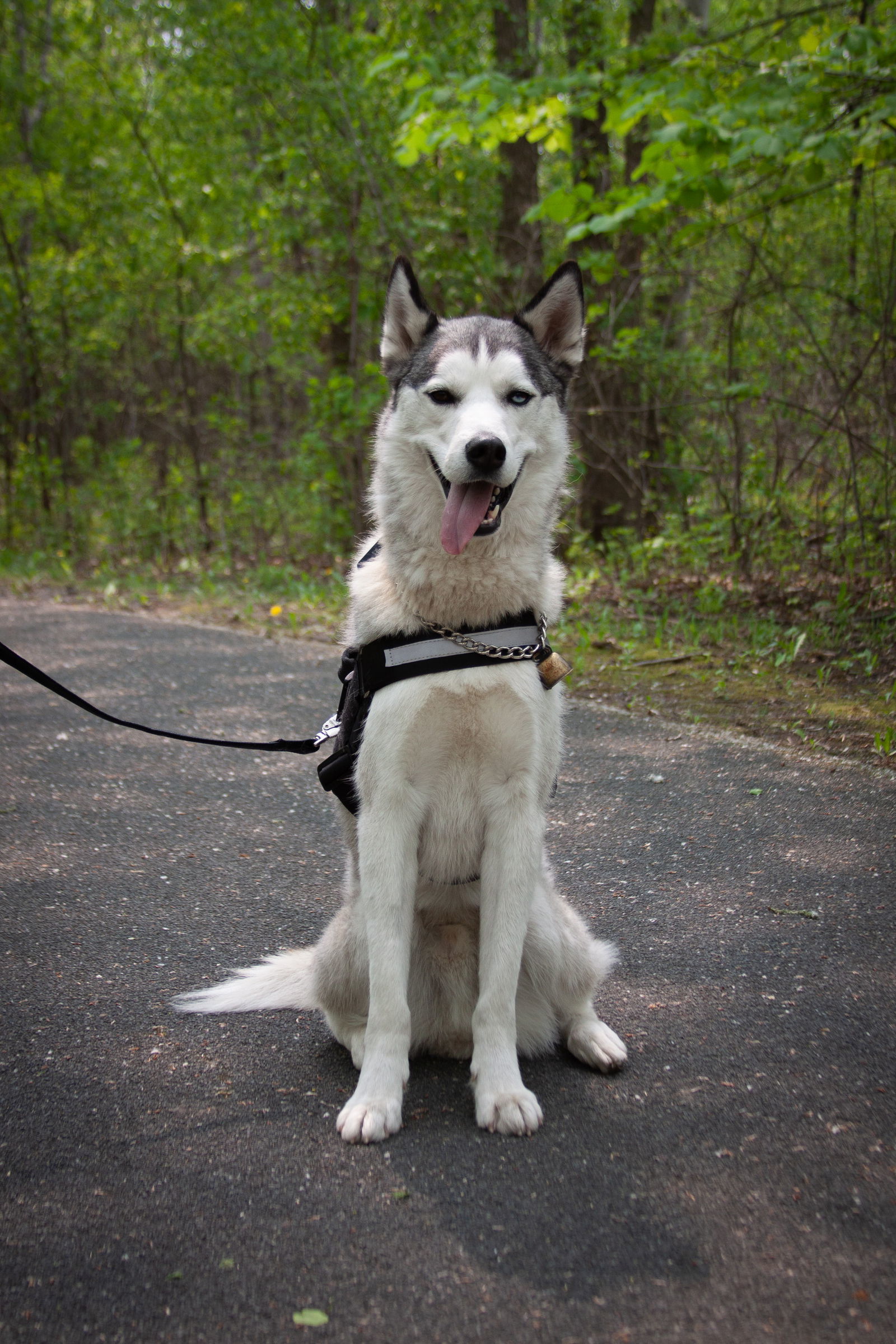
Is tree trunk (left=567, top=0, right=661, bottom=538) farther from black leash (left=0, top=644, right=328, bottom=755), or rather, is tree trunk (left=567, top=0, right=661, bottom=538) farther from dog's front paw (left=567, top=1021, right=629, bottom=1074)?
dog's front paw (left=567, top=1021, right=629, bottom=1074)

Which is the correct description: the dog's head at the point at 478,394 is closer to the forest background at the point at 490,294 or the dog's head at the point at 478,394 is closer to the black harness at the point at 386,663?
the black harness at the point at 386,663

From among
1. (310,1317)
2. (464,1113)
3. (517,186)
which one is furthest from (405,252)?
(310,1317)

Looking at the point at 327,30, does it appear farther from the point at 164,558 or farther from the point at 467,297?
the point at 164,558

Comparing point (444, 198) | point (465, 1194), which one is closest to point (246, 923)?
point (465, 1194)

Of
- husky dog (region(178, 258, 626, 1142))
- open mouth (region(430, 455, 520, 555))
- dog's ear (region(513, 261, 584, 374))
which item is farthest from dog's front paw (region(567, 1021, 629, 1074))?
dog's ear (region(513, 261, 584, 374))

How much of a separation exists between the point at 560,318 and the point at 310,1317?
266cm

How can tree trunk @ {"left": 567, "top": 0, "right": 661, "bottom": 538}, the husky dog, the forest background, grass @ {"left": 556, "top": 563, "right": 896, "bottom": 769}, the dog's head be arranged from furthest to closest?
tree trunk @ {"left": 567, "top": 0, "right": 661, "bottom": 538} → the forest background → grass @ {"left": 556, "top": 563, "right": 896, "bottom": 769} → the dog's head → the husky dog

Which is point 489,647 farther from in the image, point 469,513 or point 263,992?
point 263,992

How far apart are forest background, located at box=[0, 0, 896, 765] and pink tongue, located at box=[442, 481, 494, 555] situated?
328cm

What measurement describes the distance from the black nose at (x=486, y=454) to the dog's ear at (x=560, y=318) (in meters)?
0.62

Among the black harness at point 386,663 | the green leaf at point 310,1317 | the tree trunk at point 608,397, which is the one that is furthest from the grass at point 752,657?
the green leaf at point 310,1317

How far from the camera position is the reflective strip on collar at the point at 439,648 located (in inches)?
99.2

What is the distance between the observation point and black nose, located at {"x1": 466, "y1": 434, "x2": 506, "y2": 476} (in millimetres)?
2523

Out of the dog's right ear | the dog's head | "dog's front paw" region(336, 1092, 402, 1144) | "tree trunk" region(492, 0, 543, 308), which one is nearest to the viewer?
"dog's front paw" region(336, 1092, 402, 1144)
